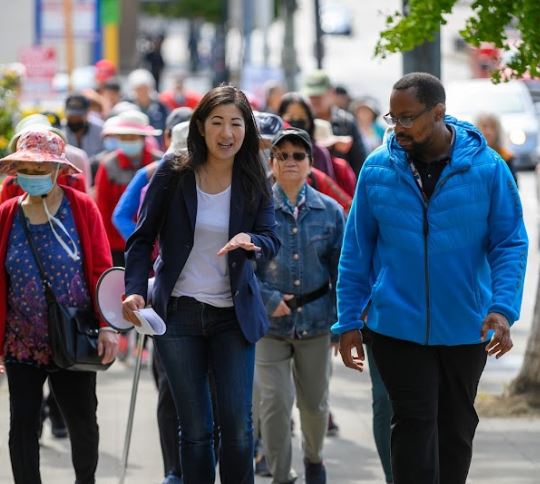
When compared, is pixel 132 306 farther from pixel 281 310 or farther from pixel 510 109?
pixel 510 109

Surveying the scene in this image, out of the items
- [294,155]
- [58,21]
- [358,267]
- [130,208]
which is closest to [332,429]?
[130,208]

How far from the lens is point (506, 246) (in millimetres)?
5883

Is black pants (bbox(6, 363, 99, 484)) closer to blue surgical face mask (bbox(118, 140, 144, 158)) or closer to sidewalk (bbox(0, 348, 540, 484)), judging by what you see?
sidewalk (bbox(0, 348, 540, 484))

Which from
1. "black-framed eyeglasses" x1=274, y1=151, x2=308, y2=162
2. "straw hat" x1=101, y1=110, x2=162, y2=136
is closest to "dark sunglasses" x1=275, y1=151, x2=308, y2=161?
"black-framed eyeglasses" x1=274, y1=151, x2=308, y2=162

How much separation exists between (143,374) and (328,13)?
54548 millimetres

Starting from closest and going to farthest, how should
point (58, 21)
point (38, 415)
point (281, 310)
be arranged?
1. point (38, 415)
2. point (281, 310)
3. point (58, 21)

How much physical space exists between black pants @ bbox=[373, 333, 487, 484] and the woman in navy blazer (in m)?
0.58

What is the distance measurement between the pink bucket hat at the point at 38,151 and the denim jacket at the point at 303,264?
44.1 inches

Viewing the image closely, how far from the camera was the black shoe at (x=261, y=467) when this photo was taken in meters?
8.12

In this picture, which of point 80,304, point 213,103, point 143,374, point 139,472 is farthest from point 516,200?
point 143,374

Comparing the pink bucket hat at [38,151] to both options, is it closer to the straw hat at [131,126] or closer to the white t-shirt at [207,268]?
the white t-shirt at [207,268]

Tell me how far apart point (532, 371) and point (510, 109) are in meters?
19.2

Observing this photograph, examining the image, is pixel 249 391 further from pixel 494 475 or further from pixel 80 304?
pixel 494 475

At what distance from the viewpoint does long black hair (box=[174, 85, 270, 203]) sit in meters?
6.25
